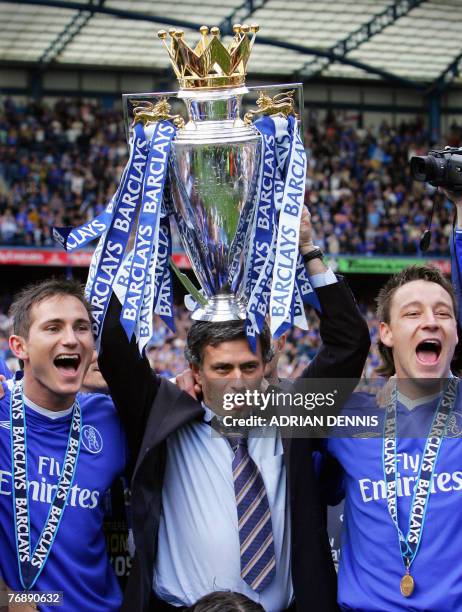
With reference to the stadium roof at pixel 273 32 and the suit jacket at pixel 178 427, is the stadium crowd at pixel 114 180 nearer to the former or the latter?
→ the stadium roof at pixel 273 32

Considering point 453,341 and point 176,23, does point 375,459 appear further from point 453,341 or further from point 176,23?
point 176,23

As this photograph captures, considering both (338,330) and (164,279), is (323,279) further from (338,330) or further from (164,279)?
(164,279)

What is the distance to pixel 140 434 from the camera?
3.54 meters

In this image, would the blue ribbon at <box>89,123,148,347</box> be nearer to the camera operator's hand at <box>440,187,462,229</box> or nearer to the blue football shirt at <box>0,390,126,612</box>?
the blue football shirt at <box>0,390,126,612</box>

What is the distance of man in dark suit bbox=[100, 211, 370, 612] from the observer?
132 inches

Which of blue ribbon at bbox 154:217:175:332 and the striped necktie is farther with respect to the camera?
blue ribbon at bbox 154:217:175:332

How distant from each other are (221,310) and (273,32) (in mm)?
21153

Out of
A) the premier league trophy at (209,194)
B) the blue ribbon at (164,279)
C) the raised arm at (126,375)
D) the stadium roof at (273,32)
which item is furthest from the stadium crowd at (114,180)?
the raised arm at (126,375)

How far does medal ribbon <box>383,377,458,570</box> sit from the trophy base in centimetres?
56

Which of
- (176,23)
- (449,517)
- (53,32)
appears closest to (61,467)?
(449,517)

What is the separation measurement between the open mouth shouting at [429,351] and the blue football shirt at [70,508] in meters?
0.99

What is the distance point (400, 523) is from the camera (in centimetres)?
325

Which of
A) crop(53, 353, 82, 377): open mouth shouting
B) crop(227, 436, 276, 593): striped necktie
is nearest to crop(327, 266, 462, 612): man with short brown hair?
crop(227, 436, 276, 593): striped necktie

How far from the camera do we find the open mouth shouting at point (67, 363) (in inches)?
138
